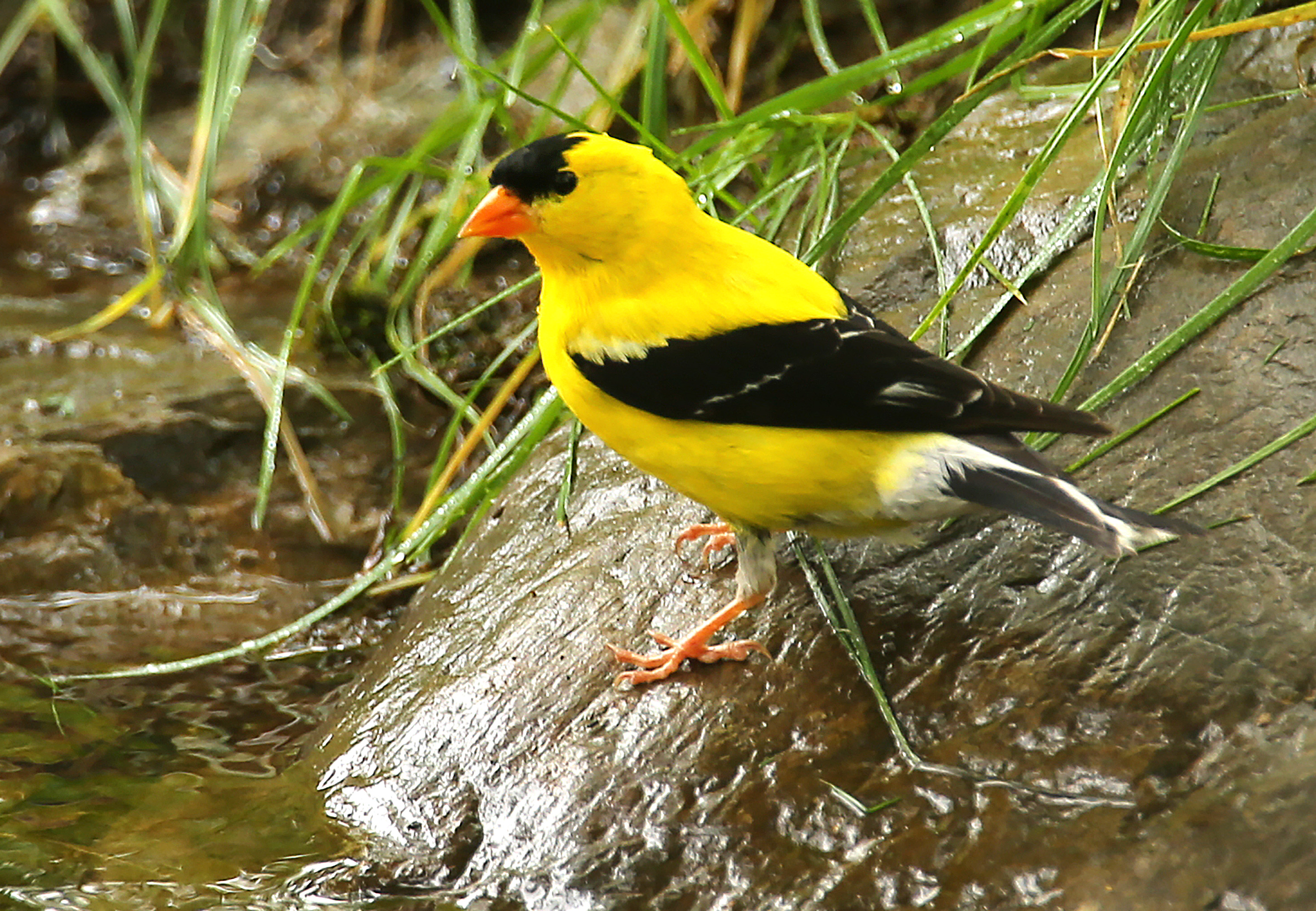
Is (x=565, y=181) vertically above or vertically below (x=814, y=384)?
above

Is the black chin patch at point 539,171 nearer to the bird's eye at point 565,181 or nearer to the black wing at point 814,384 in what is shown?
the bird's eye at point 565,181

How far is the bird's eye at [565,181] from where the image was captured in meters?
2.54

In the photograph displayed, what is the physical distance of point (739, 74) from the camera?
4.48 m

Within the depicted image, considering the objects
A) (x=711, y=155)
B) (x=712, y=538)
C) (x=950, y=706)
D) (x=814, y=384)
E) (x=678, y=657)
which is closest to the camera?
(x=950, y=706)

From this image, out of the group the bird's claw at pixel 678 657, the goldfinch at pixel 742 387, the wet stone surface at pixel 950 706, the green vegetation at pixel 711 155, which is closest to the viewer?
the wet stone surface at pixel 950 706

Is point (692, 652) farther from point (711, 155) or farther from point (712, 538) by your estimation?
point (711, 155)

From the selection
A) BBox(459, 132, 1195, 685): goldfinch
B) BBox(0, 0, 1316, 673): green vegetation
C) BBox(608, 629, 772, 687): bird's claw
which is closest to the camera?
BBox(459, 132, 1195, 685): goldfinch

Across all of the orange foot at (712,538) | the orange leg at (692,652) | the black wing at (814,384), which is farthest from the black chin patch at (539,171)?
the orange leg at (692,652)

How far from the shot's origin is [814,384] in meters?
2.33

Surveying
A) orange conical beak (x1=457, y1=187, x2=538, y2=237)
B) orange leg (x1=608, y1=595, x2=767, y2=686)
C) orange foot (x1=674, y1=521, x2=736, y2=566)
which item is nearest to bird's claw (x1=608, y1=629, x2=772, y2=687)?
orange leg (x1=608, y1=595, x2=767, y2=686)

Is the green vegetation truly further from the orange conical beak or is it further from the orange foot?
the orange conical beak

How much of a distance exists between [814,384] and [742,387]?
14cm

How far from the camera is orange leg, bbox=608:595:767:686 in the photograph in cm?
250

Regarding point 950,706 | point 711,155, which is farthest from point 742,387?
point 711,155
